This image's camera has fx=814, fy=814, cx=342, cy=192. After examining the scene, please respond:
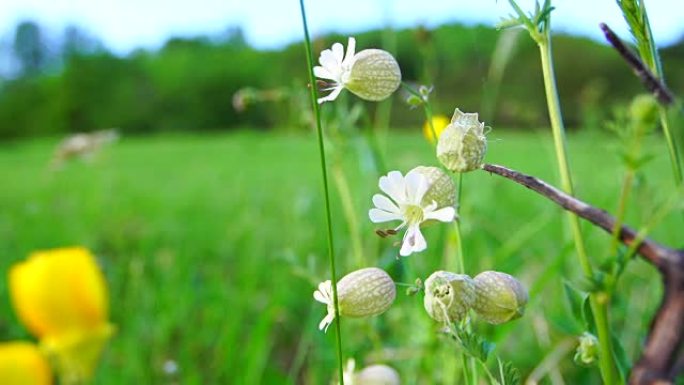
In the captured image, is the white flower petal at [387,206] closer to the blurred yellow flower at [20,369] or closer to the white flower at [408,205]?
the white flower at [408,205]

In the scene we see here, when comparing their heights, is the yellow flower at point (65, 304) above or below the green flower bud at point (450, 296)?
below

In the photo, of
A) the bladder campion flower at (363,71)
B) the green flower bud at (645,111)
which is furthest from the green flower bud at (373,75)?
the green flower bud at (645,111)

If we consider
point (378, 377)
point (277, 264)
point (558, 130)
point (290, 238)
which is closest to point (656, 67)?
point (558, 130)

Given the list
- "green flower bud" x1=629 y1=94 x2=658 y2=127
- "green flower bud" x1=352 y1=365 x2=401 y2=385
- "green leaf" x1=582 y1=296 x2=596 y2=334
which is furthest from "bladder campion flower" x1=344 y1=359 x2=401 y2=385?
"green flower bud" x1=629 y1=94 x2=658 y2=127

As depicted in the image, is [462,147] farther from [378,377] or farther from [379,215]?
[378,377]

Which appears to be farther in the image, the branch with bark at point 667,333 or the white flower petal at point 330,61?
the white flower petal at point 330,61

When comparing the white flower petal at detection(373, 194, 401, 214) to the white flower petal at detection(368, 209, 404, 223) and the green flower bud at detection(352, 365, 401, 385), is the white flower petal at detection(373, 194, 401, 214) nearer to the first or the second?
the white flower petal at detection(368, 209, 404, 223)
